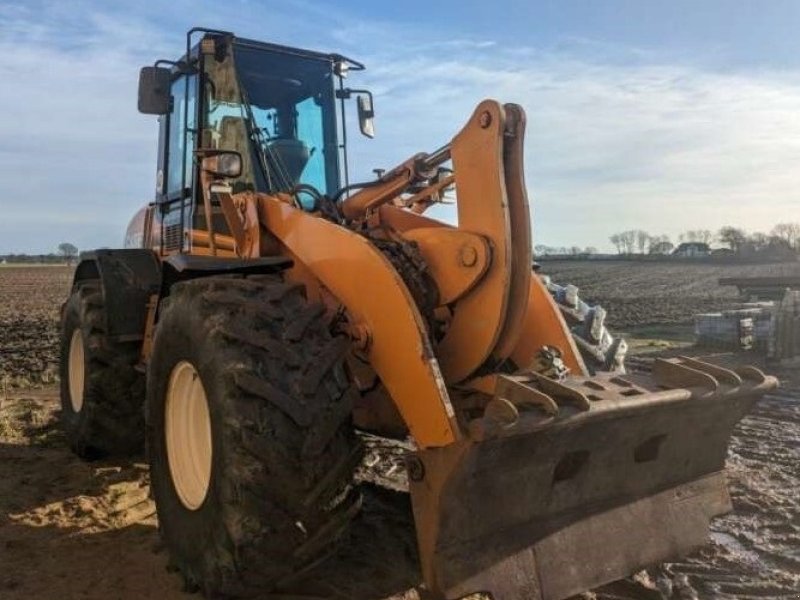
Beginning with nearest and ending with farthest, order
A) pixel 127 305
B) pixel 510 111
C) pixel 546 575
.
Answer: pixel 546 575 < pixel 510 111 < pixel 127 305

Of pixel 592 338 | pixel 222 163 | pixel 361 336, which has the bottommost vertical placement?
pixel 592 338

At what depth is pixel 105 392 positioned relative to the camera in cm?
608

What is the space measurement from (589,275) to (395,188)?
123ft

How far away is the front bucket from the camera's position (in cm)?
325

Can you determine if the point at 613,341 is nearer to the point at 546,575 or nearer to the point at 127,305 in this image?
the point at 546,575

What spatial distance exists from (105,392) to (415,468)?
3.53 metres

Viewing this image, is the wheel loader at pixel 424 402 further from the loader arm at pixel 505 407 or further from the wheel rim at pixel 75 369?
the wheel rim at pixel 75 369

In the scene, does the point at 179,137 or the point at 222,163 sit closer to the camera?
the point at 222,163

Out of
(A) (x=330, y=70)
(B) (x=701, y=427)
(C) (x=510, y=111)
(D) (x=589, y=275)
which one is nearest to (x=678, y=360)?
(B) (x=701, y=427)

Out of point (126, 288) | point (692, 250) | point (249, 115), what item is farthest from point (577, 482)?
point (692, 250)

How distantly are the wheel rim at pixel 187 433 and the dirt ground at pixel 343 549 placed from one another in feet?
1.57

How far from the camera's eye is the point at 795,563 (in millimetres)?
4258

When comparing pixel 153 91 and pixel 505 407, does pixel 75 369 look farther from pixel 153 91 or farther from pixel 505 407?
pixel 505 407

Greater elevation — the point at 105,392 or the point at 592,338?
the point at 592,338
